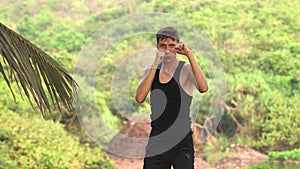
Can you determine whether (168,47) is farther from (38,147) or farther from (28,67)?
(38,147)

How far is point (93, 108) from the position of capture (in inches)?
455

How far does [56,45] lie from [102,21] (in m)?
2.03

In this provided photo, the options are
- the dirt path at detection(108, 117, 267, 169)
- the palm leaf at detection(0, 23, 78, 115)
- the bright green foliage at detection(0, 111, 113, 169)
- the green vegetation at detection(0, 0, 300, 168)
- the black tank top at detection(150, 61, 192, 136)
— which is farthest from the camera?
the dirt path at detection(108, 117, 267, 169)

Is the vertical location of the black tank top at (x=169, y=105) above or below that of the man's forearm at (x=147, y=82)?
below

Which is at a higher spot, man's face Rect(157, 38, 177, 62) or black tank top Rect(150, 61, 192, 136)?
man's face Rect(157, 38, 177, 62)

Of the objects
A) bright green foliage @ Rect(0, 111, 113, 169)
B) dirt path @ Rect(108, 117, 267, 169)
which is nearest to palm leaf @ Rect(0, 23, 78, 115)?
bright green foliage @ Rect(0, 111, 113, 169)

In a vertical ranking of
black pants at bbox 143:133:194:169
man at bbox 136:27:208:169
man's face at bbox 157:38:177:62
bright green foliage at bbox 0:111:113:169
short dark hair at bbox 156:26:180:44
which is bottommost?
bright green foliage at bbox 0:111:113:169

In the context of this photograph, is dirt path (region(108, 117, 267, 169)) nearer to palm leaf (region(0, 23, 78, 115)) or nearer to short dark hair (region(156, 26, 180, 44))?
short dark hair (region(156, 26, 180, 44))

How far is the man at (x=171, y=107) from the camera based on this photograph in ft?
12.0

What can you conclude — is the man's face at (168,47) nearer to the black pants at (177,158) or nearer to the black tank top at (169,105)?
the black tank top at (169,105)

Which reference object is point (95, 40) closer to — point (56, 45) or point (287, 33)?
point (56, 45)

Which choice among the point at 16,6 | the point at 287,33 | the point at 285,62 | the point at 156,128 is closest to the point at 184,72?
the point at 156,128

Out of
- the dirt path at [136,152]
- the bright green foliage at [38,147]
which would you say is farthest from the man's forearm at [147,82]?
the dirt path at [136,152]

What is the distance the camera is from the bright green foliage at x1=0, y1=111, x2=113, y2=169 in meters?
9.23
